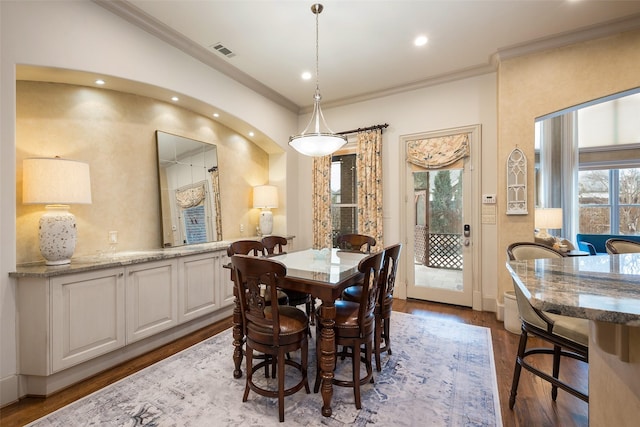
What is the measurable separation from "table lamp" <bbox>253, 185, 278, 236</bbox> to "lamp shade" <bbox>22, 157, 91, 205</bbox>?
2.42 m

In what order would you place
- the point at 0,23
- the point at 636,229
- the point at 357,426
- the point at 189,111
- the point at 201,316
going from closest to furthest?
the point at 357,426 → the point at 0,23 → the point at 201,316 → the point at 189,111 → the point at 636,229

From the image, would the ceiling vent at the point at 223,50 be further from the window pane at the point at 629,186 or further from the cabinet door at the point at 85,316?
the window pane at the point at 629,186

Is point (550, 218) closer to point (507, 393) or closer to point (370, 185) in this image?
point (370, 185)

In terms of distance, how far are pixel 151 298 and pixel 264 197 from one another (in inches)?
87.8

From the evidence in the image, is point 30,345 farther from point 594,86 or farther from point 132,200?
point 594,86

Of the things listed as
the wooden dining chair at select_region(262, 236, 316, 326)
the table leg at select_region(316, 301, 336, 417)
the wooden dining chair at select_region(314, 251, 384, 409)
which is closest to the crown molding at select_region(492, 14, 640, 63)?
the wooden dining chair at select_region(314, 251, 384, 409)

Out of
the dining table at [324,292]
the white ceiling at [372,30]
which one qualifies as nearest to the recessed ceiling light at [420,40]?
the white ceiling at [372,30]

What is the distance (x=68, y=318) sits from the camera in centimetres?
215

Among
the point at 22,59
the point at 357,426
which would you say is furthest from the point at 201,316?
the point at 22,59

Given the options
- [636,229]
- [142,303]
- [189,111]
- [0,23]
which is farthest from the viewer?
[636,229]

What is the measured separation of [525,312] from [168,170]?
3779 mm

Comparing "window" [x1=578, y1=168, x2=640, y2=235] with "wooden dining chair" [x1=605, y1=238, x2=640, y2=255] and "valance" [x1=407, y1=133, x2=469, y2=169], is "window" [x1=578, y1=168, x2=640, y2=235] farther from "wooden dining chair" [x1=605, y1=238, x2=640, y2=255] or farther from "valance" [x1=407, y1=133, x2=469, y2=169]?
"wooden dining chair" [x1=605, y1=238, x2=640, y2=255]

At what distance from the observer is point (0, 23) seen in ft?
6.46

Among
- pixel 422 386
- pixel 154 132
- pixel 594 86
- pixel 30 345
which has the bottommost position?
pixel 422 386
